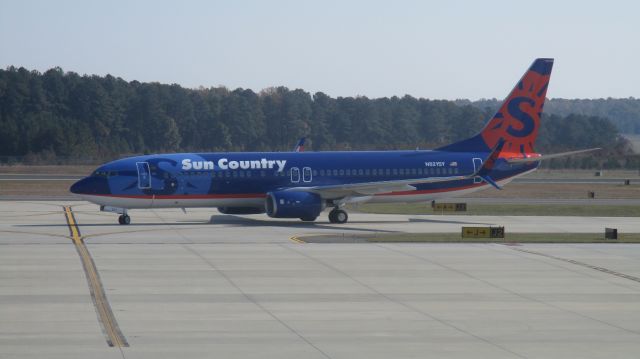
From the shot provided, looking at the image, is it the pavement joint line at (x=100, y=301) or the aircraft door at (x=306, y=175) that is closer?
the pavement joint line at (x=100, y=301)

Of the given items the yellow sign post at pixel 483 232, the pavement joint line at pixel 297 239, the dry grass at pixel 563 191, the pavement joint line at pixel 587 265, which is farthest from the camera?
the dry grass at pixel 563 191

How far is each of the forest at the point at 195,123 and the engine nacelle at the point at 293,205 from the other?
246 feet

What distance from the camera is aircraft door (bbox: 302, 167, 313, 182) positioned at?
55594mm

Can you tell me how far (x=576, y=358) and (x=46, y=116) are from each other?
133 metres

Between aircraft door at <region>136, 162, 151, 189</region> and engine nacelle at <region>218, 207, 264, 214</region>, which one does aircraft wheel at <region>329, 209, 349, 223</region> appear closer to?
engine nacelle at <region>218, 207, 264, 214</region>

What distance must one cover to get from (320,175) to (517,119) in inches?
496

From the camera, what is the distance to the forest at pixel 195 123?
447ft

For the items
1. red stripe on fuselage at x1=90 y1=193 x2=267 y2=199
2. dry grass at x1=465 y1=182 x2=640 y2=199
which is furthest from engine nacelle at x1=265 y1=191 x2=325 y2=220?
dry grass at x1=465 y1=182 x2=640 y2=199

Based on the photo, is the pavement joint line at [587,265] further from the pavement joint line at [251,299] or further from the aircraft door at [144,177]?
the aircraft door at [144,177]

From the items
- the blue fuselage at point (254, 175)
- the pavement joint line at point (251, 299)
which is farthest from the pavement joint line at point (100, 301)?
the blue fuselage at point (254, 175)

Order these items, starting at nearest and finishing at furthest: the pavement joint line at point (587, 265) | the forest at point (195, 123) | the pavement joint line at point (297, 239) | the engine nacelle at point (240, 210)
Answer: the pavement joint line at point (587, 265), the pavement joint line at point (297, 239), the engine nacelle at point (240, 210), the forest at point (195, 123)

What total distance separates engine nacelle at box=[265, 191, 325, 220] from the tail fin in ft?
32.9

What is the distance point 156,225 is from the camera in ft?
170

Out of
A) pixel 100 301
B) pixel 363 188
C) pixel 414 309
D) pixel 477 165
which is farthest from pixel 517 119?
pixel 100 301
